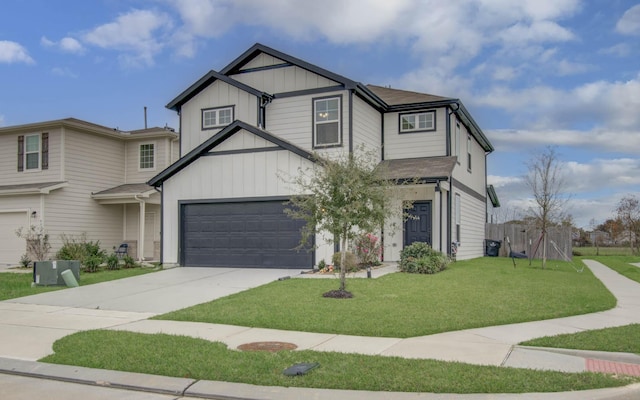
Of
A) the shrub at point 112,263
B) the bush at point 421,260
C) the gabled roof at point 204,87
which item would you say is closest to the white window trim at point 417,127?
A: the gabled roof at point 204,87

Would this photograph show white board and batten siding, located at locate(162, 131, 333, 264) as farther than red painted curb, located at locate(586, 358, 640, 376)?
Yes

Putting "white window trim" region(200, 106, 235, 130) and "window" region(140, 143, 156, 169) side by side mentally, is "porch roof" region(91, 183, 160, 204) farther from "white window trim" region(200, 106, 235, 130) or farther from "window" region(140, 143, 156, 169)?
"white window trim" region(200, 106, 235, 130)

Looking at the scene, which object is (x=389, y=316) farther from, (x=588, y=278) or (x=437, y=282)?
(x=588, y=278)

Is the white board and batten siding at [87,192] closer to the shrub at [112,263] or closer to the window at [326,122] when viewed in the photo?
the shrub at [112,263]

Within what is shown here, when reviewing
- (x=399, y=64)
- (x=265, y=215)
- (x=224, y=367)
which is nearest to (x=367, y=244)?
(x=265, y=215)

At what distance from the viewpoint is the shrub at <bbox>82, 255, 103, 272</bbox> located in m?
19.1

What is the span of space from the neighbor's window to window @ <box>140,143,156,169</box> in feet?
14.4

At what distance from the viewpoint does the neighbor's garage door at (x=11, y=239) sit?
76.2ft

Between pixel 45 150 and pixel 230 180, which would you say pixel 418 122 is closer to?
pixel 230 180

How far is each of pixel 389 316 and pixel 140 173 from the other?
19.6m

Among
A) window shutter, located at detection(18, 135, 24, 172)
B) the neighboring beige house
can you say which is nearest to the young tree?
the neighboring beige house

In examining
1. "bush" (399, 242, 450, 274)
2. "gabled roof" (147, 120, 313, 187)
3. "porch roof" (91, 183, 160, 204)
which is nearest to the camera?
"bush" (399, 242, 450, 274)

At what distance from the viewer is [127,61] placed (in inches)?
682

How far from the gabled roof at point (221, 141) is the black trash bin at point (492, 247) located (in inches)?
528
